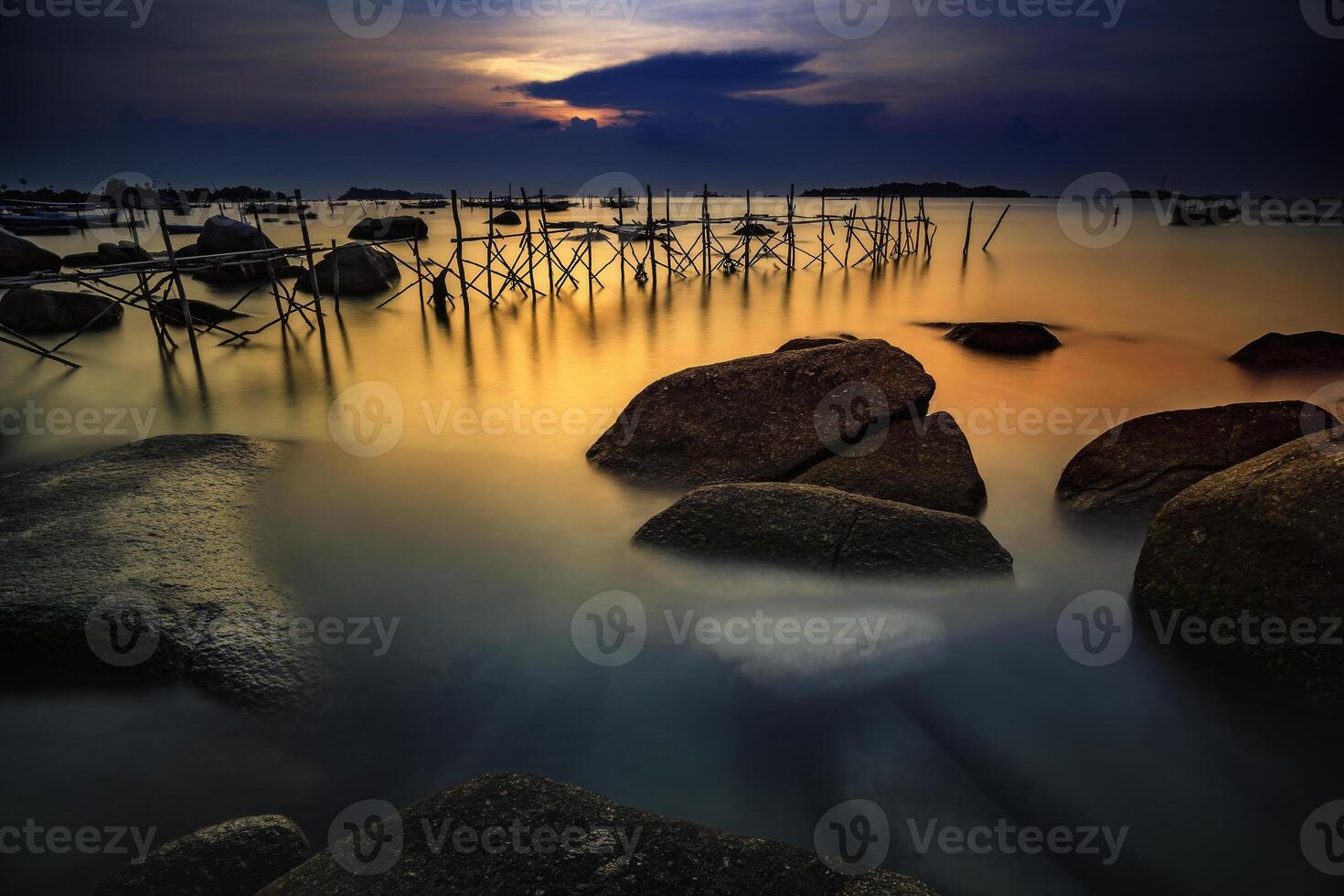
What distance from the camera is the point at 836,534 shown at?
5.45m

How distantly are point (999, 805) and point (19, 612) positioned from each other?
611 centimetres

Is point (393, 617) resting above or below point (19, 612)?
below

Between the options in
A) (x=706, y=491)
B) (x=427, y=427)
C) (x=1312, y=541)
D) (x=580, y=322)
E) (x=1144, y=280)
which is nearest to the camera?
(x=1312, y=541)

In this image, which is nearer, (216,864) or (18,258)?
(216,864)

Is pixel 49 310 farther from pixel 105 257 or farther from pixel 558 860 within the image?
pixel 558 860

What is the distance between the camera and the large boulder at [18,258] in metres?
25.1

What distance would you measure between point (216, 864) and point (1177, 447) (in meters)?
7.77

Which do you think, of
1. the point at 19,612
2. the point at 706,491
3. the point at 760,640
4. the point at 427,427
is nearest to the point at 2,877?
the point at 19,612

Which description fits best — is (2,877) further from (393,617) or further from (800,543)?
(800,543)

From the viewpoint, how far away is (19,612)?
4500mm

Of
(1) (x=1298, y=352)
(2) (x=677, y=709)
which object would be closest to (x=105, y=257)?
(2) (x=677, y=709)

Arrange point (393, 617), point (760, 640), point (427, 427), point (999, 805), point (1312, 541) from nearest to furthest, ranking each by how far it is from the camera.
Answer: point (999, 805), point (1312, 541), point (760, 640), point (393, 617), point (427, 427)

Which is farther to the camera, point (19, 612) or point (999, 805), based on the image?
point (19, 612)

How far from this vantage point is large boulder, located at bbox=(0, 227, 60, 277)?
25.1m
